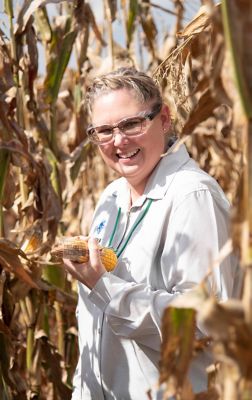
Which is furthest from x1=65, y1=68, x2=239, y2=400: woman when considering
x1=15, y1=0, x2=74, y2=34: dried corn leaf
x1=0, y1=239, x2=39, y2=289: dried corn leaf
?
x1=15, y1=0, x2=74, y2=34: dried corn leaf

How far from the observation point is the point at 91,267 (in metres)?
2.06

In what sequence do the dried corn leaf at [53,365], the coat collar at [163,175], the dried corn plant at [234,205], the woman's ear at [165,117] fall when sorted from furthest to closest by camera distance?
the dried corn leaf at [53,365]
the woman's ear at [165,117]
the coat collar at [163,175]
the dried corn plant at [234,205]

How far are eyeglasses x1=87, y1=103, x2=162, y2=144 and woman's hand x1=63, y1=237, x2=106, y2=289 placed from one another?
1.04 feet

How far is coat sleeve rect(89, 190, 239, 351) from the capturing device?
194 centimetres

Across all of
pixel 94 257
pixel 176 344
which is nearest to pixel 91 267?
pixel 94 257

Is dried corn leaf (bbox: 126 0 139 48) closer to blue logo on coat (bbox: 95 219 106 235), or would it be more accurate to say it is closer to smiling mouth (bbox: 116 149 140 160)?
blue logo on coat (bbox: 95 219 106 235)

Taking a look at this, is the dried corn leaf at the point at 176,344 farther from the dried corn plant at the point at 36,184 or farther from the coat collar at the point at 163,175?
the dried corn plant at the point at 36,184

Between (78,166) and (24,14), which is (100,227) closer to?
→ (24,14)

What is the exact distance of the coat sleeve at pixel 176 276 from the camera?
1942 millimetres

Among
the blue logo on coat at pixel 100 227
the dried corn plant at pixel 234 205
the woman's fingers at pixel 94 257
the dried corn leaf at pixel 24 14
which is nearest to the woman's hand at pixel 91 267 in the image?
the woman's fingers at pixel 94 257

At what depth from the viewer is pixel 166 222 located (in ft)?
6.88

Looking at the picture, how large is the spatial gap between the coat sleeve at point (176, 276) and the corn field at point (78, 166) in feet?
0.35

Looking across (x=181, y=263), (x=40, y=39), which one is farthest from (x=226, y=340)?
(x=40, y=39)

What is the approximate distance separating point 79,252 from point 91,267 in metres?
0.05
